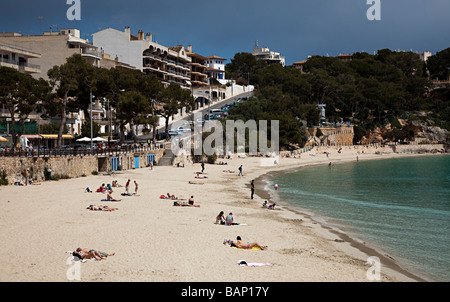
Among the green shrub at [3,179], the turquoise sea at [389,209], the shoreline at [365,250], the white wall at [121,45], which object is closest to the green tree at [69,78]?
the green shrub at [3,179]

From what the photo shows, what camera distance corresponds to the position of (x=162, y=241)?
59.6 ft

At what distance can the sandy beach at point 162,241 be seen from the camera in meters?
14.3

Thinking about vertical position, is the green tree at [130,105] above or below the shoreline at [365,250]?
above

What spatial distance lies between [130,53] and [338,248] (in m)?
73.3

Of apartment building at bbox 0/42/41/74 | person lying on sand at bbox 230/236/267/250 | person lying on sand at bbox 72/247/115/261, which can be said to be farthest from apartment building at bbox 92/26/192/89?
person lying on sand at bbox 72/247/115/261

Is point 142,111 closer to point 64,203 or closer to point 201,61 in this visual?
point 64,203

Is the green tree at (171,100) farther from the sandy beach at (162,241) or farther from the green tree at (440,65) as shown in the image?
the green tree at (440,65)

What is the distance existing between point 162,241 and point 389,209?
18384 millimetres

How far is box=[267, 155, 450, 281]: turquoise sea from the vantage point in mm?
18844

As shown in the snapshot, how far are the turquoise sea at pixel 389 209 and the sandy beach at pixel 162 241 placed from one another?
1505 mm

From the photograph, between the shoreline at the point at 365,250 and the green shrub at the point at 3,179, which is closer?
the shoreline at the point at 365,250
